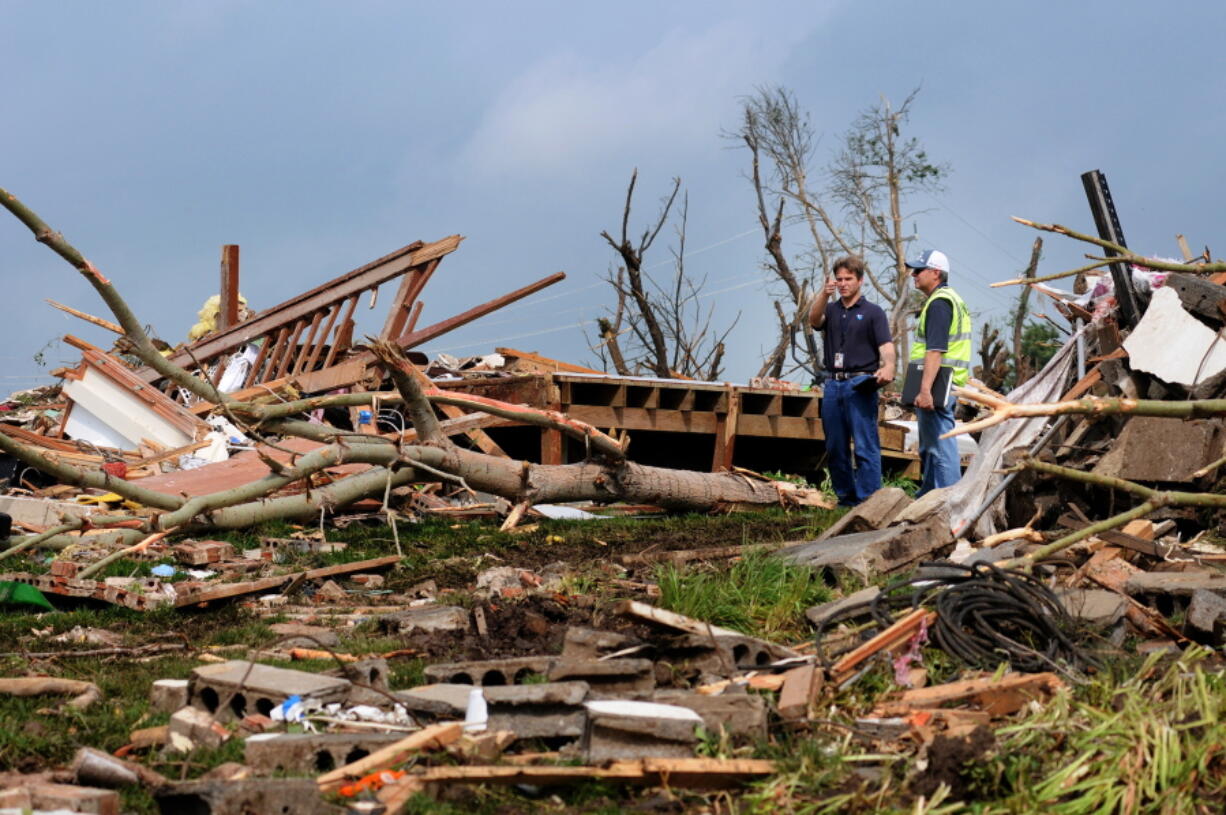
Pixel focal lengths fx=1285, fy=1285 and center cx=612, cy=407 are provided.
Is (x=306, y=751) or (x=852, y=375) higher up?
(x=852, y=375)

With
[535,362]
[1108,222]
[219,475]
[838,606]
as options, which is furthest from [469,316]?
[838,606]

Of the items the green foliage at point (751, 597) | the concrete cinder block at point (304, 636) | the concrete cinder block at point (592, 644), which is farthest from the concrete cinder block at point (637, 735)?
the concrete cinder block at point (304, 636)

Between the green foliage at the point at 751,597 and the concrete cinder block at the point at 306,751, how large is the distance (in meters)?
2.02

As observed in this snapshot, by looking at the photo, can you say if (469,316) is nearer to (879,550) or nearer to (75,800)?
(879,550)

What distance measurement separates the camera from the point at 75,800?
3.33m

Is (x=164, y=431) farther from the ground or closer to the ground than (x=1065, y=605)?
farther from the ground

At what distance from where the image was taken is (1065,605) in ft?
17.9

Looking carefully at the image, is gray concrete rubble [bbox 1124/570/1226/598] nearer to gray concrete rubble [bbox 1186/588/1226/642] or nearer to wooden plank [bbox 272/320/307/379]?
gray concrete rubble [bbox 1186/588/1226/642]

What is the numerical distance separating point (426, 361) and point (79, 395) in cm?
375

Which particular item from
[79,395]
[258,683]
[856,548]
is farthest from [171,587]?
[79,395]

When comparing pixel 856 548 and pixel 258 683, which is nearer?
pixel 258 683

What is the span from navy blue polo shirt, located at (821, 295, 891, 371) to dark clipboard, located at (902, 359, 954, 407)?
0.29 metres

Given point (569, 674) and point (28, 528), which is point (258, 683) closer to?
point (569, 674)

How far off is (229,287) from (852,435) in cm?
905
